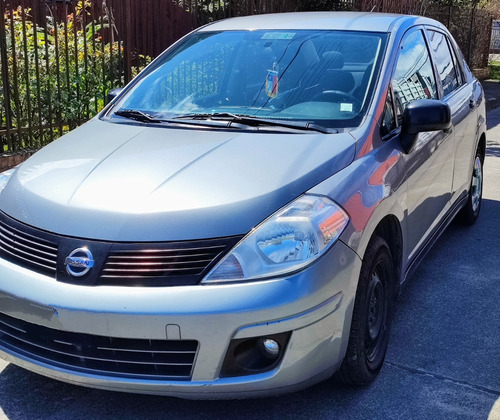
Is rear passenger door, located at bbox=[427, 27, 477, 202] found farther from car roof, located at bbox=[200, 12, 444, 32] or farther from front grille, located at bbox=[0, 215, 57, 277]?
front grille, located at bbox=[0, 215, 57, 277]

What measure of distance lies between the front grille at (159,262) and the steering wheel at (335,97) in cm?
130

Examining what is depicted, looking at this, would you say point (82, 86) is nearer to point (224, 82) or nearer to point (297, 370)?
point (224, 82)

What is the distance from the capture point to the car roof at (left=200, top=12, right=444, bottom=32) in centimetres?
394

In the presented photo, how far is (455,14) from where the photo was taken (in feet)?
54.4

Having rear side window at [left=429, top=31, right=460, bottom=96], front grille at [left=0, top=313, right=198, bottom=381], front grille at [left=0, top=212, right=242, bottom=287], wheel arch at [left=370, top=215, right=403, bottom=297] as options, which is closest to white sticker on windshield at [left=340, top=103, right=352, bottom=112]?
wheel arch at [left=370, top=215, right=403, bottom=297]

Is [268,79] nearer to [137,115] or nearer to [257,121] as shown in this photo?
[257,121]

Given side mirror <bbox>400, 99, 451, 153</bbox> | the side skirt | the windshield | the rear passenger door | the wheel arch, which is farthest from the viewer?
the rear passenger door

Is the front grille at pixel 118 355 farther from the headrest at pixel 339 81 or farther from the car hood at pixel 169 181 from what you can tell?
the headrest at pixel 339 81

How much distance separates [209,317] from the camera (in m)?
2.41

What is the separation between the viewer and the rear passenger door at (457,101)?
4.55 metres

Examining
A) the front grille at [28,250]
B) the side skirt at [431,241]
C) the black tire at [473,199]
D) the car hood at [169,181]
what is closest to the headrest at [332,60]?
the car hood at [169,181]

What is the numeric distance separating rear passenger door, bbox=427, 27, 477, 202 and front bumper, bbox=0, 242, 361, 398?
2.30 m

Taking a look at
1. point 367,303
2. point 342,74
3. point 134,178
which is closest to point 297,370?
point 367,303

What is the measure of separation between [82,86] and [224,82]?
3295 millimetres
